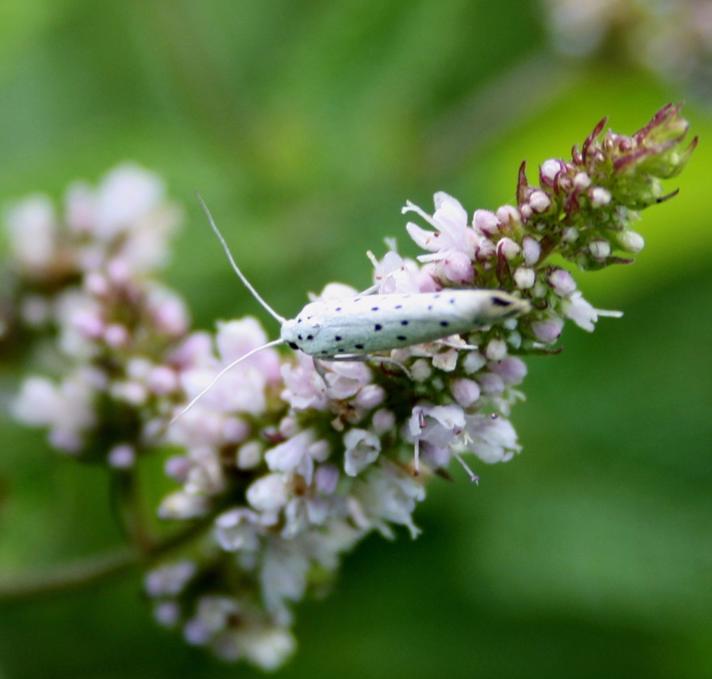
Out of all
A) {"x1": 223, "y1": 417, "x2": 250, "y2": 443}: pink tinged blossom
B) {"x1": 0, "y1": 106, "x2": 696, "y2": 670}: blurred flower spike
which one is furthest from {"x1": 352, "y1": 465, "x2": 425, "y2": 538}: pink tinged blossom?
{"x1": 223, "y1": 417, "x2": 250, "y2": 443}: pink tinged blossom

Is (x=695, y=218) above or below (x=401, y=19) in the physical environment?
below

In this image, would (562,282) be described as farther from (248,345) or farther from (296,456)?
(248,345)

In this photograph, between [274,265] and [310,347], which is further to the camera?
[274,265]

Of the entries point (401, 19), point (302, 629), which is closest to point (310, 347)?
point (302, 629)

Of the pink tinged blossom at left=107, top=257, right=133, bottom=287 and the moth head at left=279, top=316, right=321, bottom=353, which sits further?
the pink tinged blossom at left=107, top=257, right=133, bottom=287

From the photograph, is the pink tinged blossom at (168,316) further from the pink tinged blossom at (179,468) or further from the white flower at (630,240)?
the white flower at (630,240)

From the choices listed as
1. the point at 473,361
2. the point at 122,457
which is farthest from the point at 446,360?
the point at 122,457

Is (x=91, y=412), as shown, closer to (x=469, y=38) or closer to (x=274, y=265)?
(x=274, y=265)

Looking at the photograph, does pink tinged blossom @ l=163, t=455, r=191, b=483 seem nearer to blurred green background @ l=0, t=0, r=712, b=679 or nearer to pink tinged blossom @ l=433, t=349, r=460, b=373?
pink tinged blossom @ l=433, t=349, r=460, b=373
